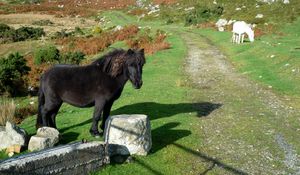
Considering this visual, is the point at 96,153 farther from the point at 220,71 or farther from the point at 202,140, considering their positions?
the point at 220,71

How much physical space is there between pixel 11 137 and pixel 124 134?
3.26 m

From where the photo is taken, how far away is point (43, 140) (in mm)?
11477

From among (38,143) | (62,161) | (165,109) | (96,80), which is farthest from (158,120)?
(62,161)

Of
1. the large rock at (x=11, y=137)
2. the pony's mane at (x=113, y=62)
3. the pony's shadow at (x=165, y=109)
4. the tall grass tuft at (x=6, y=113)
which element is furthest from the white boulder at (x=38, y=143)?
the tall grass tuft at (x=6, y=113)

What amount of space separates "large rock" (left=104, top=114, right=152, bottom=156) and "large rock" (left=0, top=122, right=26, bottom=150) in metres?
2.46

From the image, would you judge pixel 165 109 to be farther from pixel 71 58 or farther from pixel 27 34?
pixel 27 34

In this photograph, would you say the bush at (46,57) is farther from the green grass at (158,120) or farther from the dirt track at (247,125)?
the dirt track at (247,125)

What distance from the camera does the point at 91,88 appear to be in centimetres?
1232

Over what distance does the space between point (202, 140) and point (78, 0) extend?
4641 inches

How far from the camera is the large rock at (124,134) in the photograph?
11.2 metres

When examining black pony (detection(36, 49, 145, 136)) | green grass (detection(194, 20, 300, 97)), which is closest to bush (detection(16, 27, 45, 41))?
green grass (detection(194, 20, 300, 97))

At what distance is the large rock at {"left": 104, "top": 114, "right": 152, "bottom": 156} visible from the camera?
36.7ft

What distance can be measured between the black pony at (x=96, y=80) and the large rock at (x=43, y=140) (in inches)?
46.7

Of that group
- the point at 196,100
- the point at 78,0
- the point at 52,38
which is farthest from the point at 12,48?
the point at 78,0
